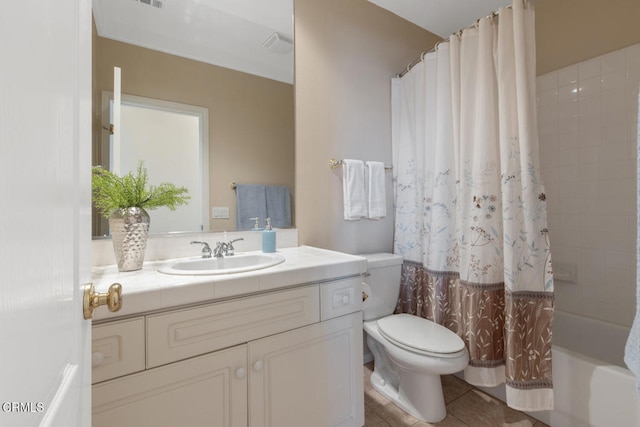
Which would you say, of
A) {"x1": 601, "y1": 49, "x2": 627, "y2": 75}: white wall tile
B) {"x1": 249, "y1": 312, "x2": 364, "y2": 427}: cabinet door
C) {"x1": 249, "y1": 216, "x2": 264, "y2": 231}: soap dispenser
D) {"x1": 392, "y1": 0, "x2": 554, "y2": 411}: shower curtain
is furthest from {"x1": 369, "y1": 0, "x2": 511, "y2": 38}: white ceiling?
{"x1": 249, "y1": 312, "x2": 364, "y2": 427}: cabinet door

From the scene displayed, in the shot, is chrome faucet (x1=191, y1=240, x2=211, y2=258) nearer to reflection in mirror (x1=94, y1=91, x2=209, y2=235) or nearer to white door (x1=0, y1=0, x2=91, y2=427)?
reflection in mirror (x1=94, y1=91, x2=209, y2=235)

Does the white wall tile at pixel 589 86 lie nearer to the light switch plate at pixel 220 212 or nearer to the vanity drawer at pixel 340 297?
the vanity drawer at pixel 340 297

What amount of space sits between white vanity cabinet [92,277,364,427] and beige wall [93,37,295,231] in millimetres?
624

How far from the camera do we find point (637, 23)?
161cm

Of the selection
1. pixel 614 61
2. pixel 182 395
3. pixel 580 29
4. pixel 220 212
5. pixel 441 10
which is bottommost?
pixel 182 395

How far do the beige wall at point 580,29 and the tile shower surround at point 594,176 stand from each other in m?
0.07

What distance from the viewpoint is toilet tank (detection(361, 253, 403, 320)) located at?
1.76 m

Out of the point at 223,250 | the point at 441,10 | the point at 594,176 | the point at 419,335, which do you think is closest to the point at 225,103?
the point at 223,250

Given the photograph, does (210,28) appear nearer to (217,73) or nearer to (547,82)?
(217,73)

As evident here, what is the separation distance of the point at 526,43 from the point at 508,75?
0.15 meters

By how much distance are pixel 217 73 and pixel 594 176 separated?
2.37m

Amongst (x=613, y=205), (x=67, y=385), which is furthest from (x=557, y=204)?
(x=67, y=385)

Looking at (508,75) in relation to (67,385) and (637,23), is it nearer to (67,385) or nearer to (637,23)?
(637,23)

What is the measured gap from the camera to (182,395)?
91 centimetres
